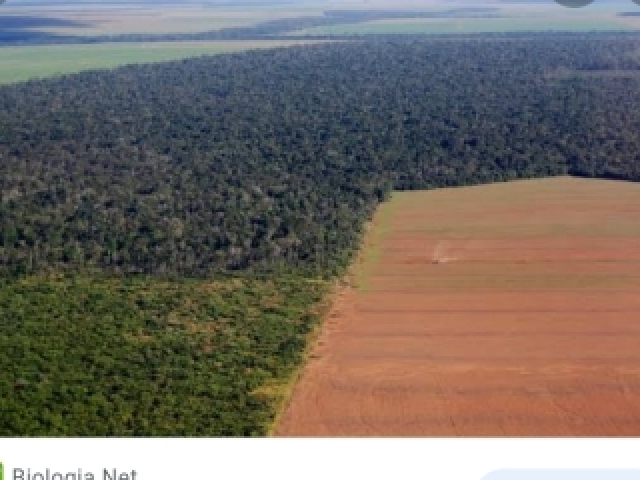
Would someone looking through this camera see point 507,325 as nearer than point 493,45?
Yes

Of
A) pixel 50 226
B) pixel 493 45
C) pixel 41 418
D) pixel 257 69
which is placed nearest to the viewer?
pixel 41 418

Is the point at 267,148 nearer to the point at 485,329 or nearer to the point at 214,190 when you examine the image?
the point at 214,190

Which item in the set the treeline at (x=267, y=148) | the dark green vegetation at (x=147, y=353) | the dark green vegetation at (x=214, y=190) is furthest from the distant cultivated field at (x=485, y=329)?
the treeline at (x=267, y=148)

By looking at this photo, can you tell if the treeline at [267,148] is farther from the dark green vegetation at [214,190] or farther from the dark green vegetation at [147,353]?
the dark green vegetation at [147,353]

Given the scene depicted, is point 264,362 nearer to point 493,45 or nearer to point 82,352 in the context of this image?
point 82,352

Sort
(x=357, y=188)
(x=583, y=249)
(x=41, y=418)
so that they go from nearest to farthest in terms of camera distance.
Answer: (x=41, y=418), (x=583, y=249), (x=357, y=188)

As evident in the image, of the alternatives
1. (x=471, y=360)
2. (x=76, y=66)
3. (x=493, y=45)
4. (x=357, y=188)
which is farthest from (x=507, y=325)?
(x=493, y=45)
